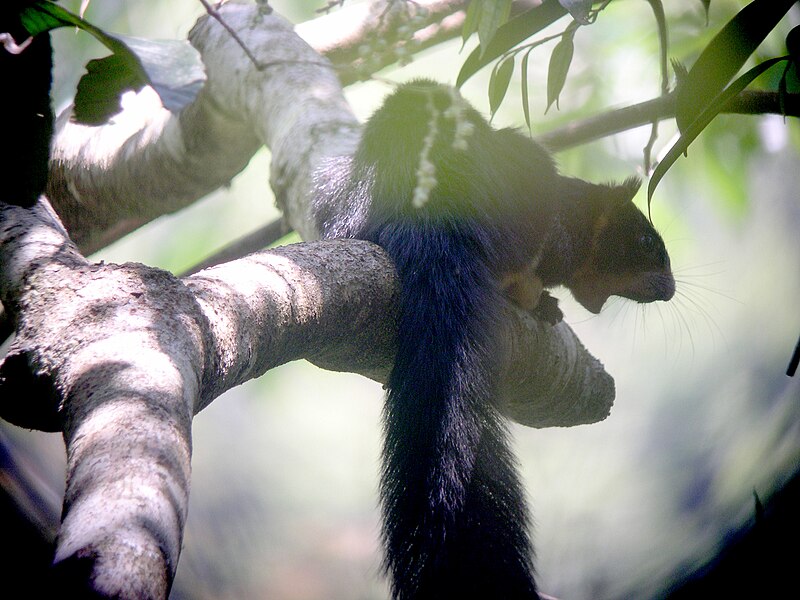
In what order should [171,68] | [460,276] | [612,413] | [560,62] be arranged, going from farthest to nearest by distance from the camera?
[612,413] → [560,62] → [460,276] → [171,68]

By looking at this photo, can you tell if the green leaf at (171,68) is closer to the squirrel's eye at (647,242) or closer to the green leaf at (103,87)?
the green leaf at (103,87)

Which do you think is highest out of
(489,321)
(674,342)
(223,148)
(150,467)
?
(150,467)

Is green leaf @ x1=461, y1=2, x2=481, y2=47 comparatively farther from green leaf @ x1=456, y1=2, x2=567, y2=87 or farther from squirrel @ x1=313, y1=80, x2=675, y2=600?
squirrel @ x1=313, y1=80, x2=675, y2=600

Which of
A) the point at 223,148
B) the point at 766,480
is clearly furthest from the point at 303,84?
the point at 766,480

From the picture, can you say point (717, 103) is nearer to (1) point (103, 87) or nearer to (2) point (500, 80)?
(2) point (500, 80)

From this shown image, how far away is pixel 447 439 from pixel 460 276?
388 mm

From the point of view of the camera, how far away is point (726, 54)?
1.13 metres

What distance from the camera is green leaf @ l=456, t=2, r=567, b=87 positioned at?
4.75 feet

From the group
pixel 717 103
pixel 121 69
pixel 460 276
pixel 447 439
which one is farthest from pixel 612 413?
pixel 121 69

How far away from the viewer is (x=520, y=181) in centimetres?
179

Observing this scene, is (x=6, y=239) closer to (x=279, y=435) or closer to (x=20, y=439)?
(x=20, y=439)

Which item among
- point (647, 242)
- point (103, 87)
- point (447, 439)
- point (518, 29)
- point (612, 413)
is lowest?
point (612, 413)

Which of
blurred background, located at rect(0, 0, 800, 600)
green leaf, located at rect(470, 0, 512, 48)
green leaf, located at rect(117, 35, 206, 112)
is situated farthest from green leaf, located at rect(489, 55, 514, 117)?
green leaf, located at rect(117, 35, 206, 112)

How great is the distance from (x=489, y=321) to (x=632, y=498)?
4.65 ft
